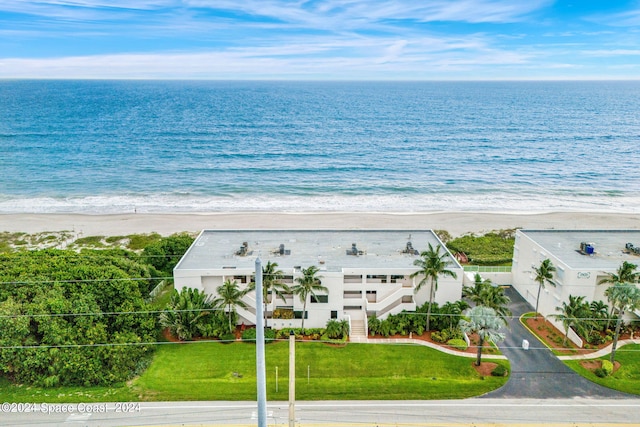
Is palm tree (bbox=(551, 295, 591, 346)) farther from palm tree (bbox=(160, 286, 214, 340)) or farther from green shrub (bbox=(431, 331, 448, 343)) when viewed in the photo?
palm tree (bbox=(160, 286, 214, 340))

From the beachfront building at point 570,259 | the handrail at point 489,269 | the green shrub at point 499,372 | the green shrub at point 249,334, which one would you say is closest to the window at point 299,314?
the green shrub at point 249,334

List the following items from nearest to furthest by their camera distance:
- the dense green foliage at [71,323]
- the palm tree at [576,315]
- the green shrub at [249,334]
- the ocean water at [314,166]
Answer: the dense green foliage at [71,323] → the palm tree at [576,315] → the green shrub at [249,334] → the ocean water at [314,166]

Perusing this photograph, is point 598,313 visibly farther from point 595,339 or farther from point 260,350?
point 260,350

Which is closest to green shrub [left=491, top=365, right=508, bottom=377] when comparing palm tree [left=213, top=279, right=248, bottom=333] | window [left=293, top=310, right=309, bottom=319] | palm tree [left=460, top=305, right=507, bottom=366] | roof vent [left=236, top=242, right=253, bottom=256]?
palm tree [left=460, top=305, right=507, bottom=366]

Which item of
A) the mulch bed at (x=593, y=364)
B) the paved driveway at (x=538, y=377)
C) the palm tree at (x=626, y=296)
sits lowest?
the paved driveway at (x=538, y=377)

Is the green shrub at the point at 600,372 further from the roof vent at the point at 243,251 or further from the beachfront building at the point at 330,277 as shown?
the roof vent at the point at 243,251

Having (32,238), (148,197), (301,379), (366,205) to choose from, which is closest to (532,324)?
(301,379)
